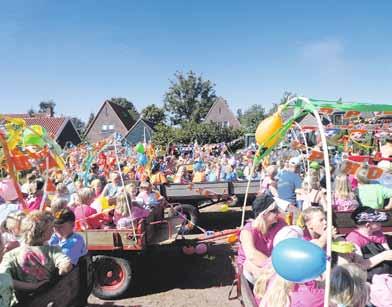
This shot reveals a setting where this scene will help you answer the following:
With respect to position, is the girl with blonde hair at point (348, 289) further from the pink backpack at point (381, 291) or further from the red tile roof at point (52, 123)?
the red tile roof at point (52, 123)

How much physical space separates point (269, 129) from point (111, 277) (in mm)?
3105

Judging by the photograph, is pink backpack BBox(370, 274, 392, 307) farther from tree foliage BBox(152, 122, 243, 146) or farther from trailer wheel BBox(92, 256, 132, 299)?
tree foliage BBox(152, 122, 243, 146)

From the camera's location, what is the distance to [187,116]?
60.2 m

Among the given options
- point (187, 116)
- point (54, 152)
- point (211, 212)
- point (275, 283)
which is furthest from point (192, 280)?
point (187, 116)

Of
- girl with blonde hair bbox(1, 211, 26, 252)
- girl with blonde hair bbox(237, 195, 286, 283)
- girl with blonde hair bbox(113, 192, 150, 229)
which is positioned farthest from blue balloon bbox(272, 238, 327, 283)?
girl with blonde hair bbox(113, 192, 150, 229)

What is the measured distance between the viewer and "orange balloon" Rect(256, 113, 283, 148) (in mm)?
3779

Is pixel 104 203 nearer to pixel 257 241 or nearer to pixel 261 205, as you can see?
pixel 261 205

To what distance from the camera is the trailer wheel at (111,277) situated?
4.93 metres

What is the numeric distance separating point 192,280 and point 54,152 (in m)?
2.86

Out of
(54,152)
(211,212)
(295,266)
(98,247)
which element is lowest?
(211,212)

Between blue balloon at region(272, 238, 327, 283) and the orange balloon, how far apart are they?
6.54 feet

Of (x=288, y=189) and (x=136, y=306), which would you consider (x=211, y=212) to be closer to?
(x=288, y=189)

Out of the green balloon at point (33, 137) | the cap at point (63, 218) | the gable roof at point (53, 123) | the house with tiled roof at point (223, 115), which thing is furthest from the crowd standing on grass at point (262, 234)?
the house with tiled roof at point (223, 115)

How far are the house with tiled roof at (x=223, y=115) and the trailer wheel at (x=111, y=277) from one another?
141ft
